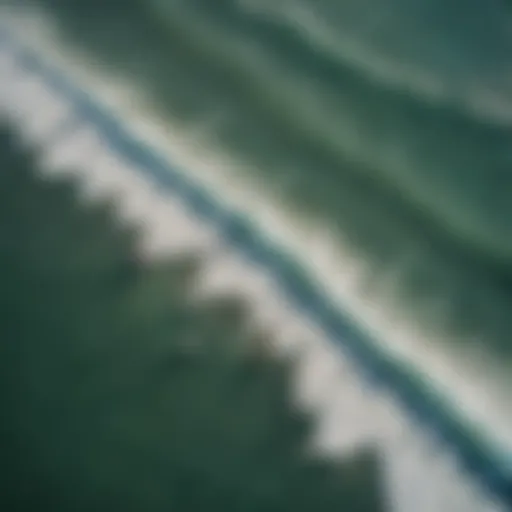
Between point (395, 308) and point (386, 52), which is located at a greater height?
point (386, 52)

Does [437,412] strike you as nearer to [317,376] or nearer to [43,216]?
[317,376]

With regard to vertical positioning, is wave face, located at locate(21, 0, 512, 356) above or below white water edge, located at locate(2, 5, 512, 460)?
above

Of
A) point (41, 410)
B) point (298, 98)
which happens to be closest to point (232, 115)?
point (298, 98)

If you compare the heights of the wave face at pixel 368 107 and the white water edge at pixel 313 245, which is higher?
the wave face at pixel 368 107

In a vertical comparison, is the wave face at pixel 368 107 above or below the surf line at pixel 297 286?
above
